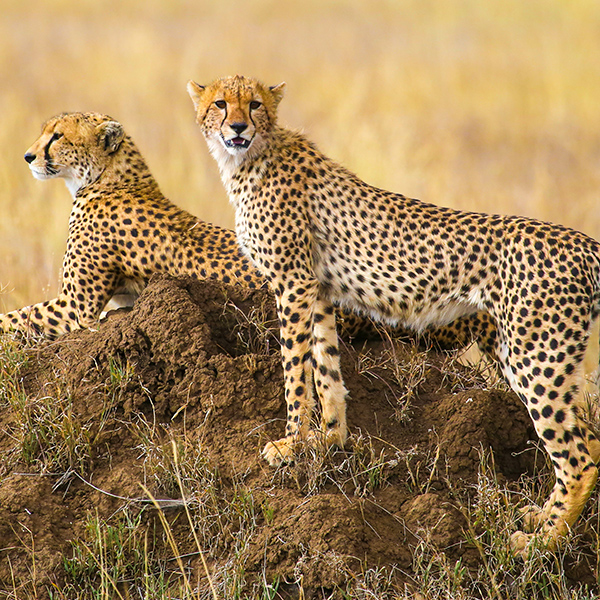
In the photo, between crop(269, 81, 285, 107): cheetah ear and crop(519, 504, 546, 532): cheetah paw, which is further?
crop(269, 81, 285, 107): cheetah ear

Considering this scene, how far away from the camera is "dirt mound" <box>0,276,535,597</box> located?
135 inches

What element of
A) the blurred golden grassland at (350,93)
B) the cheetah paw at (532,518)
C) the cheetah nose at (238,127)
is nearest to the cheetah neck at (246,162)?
the cheetah nose at (238,127)

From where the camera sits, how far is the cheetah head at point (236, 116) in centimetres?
395

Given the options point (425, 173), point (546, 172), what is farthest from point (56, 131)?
point (546, 172)

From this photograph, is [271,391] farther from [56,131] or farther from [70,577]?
[56,131]

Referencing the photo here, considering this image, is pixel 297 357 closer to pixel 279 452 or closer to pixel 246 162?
pixel 279 452

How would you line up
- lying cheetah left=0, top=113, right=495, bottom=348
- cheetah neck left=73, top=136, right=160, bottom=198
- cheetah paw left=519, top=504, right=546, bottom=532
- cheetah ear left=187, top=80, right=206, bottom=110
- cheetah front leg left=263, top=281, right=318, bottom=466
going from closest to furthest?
cheetah paw left=519, top=504, right=546, bottom=532, cheetah front leg left=263, top=281, right=318, bottom=466, cheetah ear left=187, top=80, right=206, bottom=110, lying cheetah left=0, top=113, right=495, bottom=348, cheetah neck left=73, top=136, right=160, bottom=198

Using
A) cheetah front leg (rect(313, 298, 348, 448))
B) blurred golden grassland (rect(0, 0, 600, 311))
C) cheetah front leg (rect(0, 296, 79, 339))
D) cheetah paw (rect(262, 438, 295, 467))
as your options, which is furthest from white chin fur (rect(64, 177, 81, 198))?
cheetah paw (rect(262, 438, 295, 467))

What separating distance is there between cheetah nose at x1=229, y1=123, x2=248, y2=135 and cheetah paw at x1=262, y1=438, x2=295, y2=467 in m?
1.27

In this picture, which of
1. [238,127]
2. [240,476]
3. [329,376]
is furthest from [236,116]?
[240,476]

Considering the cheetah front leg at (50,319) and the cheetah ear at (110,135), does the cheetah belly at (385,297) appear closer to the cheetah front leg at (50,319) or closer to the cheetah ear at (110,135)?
the cheetah front leg at (50,319)

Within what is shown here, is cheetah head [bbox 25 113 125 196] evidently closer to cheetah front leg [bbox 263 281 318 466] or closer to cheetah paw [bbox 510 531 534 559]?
cheetah front leg [bbox 263 281 318 466]

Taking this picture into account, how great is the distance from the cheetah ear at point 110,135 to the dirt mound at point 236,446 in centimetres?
106

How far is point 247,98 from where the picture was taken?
4.00m
